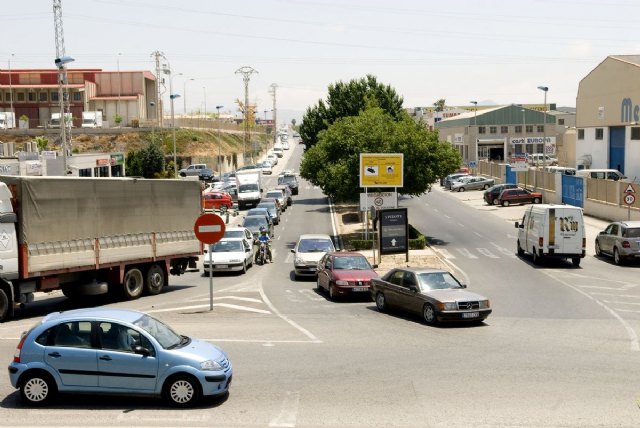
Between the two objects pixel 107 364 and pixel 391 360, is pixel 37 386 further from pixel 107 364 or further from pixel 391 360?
pixel 391 360

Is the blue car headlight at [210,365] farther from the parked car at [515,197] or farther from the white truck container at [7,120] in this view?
the white truck container at [7,120]

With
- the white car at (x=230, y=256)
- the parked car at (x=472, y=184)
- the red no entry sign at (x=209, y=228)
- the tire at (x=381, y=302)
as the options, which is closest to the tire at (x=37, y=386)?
the red no entry sign at (x=209, y=228)

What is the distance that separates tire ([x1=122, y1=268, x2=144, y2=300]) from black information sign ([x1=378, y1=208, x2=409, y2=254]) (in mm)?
12642

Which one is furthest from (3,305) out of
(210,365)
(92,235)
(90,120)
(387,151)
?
(90,120)

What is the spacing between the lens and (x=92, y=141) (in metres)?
116

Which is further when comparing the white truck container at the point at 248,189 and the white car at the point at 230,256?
the white truck container at the point at 248,189

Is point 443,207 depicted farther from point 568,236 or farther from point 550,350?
point 550,350

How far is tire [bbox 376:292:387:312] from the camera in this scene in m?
23.7

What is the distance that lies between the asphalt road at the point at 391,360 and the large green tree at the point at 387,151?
53.1 ft

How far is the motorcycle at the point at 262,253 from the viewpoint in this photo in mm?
38250

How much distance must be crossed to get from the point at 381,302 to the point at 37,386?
1264 cm

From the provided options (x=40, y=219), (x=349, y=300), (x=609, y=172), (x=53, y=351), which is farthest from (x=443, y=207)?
(x=53, y=351)

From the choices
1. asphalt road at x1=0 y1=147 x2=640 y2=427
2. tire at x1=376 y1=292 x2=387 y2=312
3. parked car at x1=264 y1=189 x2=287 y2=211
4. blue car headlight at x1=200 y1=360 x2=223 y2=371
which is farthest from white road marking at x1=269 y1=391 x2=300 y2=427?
parked car at x1=264 y1=189 x2=287 y2=211

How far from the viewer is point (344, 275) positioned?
1043 inches
